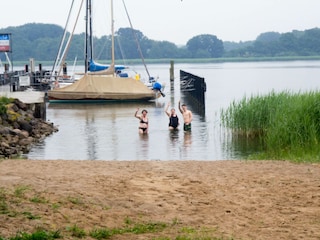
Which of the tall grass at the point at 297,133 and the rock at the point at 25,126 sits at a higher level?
the tall grass at the point at 297,133

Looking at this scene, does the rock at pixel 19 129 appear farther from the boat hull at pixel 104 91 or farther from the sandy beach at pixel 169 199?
the boat hull at pixel 104 91

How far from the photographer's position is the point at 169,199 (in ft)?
37.6

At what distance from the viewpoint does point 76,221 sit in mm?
9422

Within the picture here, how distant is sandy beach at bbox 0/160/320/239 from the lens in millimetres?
9352

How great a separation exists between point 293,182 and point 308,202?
67.4 inches

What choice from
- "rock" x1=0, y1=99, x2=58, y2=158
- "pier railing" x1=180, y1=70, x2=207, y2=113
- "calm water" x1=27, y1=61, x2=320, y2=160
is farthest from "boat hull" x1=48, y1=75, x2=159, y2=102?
"rock" x1=0, y1=99, x2=58, y2=158

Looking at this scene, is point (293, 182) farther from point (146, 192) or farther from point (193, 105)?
point (193, 105)

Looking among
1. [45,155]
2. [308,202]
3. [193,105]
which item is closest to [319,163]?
[308,202]

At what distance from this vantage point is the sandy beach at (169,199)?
30.7ft

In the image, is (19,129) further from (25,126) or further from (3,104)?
(3,104)

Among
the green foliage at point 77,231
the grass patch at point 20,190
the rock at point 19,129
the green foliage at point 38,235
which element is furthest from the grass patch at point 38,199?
the rock at point 19,129

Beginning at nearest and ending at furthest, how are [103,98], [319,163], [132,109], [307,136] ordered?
[319,163] < [307,136] < [132,109] < [103,98]

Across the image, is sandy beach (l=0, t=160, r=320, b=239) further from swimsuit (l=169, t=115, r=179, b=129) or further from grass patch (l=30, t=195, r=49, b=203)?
swimsuit (l=169, t=115, r=179, b=129)

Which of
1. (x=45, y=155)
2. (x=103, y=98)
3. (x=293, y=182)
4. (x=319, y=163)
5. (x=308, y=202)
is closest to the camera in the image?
(x=308, y=202)
